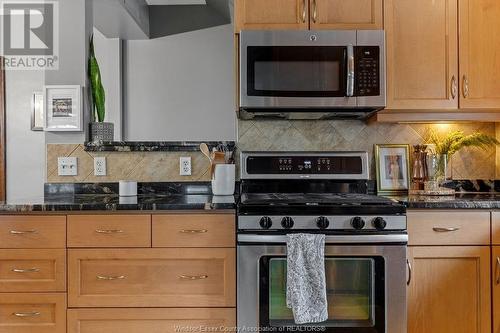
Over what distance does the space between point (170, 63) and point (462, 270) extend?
2.76 m

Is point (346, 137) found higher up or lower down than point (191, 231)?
higher up

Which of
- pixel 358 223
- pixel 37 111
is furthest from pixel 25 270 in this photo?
pixel 37 111

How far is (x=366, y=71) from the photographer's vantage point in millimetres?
2107

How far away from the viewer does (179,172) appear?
2461 millimetres

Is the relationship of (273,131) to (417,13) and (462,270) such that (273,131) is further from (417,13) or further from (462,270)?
(462,270)

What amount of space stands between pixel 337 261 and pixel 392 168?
0.86 m

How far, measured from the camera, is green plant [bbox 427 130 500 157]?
2.25 m

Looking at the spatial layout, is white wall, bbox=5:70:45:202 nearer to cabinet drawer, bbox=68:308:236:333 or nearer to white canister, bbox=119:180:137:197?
white canister, bbox=119:180:137:197

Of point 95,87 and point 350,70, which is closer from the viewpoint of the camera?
point 350,70

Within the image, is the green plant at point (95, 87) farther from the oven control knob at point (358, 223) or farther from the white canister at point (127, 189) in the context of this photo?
the oven control knob at point (358, 223)

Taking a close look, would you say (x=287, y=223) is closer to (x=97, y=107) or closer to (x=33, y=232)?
(x=33, y=232)

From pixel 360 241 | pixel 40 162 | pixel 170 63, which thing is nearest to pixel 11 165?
pixel 40 162

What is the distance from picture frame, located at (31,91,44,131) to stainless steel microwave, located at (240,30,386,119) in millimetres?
2561

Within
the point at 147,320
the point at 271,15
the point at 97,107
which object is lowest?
the point at 147,320
